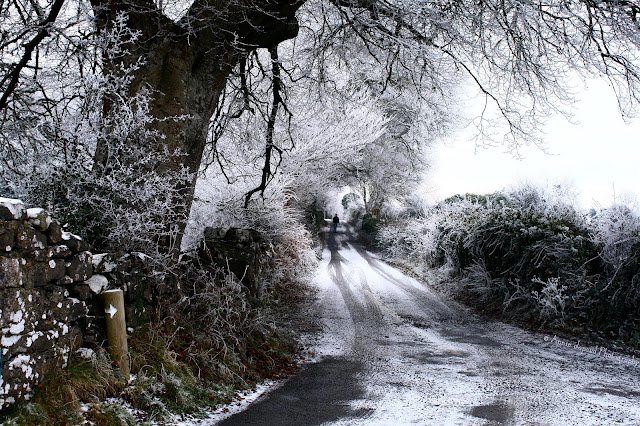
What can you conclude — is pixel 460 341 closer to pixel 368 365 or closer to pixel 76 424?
pixel 368 365

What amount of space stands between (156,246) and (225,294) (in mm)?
1181

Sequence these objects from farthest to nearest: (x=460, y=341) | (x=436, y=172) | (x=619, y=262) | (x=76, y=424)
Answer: (x=436, y=172)
(x=619, y=262)
(x=460, y=341)
(x=76, y=424)

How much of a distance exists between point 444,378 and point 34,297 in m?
4.51

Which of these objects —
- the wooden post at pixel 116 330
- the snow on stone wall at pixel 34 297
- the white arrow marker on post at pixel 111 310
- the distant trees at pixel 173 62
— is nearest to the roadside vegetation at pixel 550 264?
the distant trees at pixel 173 62

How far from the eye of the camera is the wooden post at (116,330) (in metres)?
4.37

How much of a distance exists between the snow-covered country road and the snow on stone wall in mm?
1646

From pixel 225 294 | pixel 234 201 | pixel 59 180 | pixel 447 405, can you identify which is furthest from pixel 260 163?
pixel 447 405

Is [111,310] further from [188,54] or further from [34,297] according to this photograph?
[188,54]

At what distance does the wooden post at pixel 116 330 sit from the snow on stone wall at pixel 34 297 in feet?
0.73

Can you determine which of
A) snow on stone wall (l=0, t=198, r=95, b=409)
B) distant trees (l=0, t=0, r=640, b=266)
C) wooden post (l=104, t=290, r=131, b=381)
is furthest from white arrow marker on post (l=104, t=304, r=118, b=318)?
distant trees (l=0, t=0, r=640, b=266)

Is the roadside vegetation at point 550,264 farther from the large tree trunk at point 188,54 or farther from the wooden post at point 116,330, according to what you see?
the wooden post at point 116,330

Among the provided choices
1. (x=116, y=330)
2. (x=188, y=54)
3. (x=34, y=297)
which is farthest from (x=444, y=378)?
(x=188, y=54)

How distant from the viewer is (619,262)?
8.85 m

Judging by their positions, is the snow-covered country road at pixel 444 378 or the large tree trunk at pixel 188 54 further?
the large tree trunk at pixel 188 54
